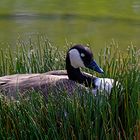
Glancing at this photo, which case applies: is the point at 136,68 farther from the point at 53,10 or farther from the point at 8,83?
the point at 53,10

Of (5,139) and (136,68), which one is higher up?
(136,68)

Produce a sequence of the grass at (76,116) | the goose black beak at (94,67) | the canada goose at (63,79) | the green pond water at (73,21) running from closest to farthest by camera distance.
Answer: the grass at (76,116)
the canada goose at (63,79)
the goose black beak at (94,67)
the green pond water at (73,21)

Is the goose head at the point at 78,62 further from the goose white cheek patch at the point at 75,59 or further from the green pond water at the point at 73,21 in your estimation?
the green pond water at the point at 73,21

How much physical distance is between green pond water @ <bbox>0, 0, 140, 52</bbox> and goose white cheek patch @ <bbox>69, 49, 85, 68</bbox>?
6.68ft

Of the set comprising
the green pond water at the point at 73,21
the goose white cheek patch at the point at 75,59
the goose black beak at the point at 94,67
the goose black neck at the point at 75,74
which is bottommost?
the green pond water at the point at 73,21

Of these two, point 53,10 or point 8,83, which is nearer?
point 8,83

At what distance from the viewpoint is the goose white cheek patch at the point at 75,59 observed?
3.75 m

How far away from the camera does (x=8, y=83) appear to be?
11.9ft

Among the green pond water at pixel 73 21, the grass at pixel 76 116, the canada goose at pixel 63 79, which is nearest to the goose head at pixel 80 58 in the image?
the canada goose at pixel 63 79

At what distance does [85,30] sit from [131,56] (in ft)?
10.8

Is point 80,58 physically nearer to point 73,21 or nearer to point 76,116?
point 76,116

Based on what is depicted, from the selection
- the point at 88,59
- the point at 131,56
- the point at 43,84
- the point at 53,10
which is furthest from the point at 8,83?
the point at 53,10

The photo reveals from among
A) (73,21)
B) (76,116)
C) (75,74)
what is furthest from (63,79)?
(73,21)

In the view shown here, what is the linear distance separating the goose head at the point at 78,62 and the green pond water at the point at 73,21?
6.73 feet
